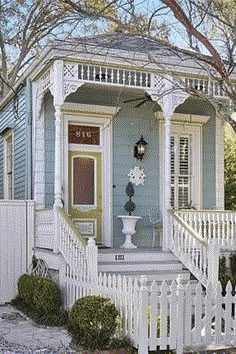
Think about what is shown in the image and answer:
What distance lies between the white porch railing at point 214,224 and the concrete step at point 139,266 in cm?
90

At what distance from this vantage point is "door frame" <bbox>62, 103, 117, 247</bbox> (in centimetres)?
Result: 1089

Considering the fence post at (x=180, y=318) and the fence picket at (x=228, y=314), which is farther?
the fence picket at (x=228, y=314)

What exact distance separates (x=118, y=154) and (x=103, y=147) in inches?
14.8

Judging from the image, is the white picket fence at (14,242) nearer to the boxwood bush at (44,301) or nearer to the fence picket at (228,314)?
the boxwood bush at (44,301)

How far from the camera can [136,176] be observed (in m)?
11.5

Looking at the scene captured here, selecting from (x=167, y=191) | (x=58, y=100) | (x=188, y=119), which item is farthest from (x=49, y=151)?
(x=188, y=119)

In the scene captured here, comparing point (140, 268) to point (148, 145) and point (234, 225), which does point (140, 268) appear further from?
point (148, 145)

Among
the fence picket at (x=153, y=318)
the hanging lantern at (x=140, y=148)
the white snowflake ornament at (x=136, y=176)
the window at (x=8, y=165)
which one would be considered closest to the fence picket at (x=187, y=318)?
the fence picket at (x=153, y=318)

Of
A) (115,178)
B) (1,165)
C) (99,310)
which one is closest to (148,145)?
(115,178)

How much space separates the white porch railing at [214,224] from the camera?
9950mm

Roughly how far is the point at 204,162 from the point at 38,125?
407cm

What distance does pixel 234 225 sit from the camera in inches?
411

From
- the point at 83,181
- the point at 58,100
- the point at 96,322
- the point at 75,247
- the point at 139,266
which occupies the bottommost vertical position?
the point at 96,322

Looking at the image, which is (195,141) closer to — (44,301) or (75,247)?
(75,247)
